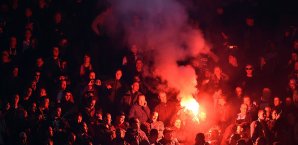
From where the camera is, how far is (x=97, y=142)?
10711 millimetres

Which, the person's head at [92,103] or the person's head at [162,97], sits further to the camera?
the person's head at [162,97]

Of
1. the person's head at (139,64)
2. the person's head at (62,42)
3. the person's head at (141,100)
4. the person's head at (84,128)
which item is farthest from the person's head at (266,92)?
the person's head at (62,42)

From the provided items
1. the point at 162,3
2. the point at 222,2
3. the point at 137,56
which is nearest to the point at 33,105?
the point at 137,56

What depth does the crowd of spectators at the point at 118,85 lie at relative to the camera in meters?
10.6

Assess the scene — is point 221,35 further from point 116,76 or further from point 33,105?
point 33,105

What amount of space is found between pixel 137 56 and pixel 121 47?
693 mm

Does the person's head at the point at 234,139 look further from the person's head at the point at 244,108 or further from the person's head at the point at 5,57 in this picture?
the person's head at the point at 5,57

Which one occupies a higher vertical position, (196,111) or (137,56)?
(137,56)

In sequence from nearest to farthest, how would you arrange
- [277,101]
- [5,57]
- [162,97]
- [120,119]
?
[5,57]
[120,119]
[277,101]
[162,97]

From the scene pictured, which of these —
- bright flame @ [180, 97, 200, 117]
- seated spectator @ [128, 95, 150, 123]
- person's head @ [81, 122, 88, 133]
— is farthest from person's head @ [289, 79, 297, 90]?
person's head @ [81, 122, 88, 133]

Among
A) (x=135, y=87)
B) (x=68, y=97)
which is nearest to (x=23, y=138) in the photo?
(x=68, y=97)

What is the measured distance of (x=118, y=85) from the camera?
39.3 feet

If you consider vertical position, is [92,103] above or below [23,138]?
above

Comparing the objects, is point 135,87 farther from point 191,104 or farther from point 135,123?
point 191,104
